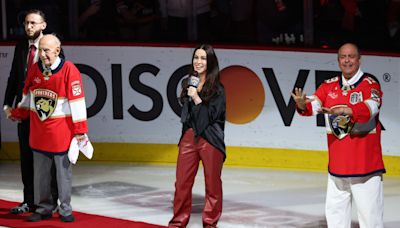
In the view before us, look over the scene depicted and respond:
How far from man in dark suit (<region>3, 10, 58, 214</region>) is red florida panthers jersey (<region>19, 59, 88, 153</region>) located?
0.90 feet

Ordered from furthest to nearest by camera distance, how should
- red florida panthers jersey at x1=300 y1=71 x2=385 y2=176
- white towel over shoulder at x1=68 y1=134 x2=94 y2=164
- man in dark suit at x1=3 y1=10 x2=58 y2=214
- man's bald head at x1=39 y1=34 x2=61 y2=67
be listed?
man in dark suit at x1=3 y1=10 x2=58 y2=214, white towel over shoulder at x1=68 y1=134 x2=94 y2=164, man's bald head at x1=39 y1=34 x2=61 y2=67, red florida panthers jersey at x1=300 y1=71 x2=385 y2=176

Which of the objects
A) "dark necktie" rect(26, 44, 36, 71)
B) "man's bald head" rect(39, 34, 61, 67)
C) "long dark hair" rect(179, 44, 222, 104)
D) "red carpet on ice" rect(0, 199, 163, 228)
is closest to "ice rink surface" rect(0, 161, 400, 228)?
"red carpet on ice" rect(0, 199, 163, 228)

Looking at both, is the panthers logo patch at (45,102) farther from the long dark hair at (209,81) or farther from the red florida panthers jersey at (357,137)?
the red florida panthers jersey at (357,137)

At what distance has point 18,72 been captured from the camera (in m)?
9.72

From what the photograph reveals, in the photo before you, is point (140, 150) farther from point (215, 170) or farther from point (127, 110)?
point (215, 170)

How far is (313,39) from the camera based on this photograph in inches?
482

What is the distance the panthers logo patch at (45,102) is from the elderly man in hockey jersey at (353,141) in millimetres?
2321

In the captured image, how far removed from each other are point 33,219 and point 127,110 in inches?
132

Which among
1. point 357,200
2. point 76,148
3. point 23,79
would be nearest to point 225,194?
point 76,148

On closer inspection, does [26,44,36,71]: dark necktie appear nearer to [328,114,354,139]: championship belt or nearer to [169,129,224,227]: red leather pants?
[169,129,224,227]: red leather pants

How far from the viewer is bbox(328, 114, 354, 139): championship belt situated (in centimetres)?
791

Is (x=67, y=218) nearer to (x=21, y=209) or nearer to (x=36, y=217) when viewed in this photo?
(x=36, y=217)

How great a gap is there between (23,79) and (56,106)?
606mm

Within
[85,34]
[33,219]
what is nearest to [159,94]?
[85,34]
